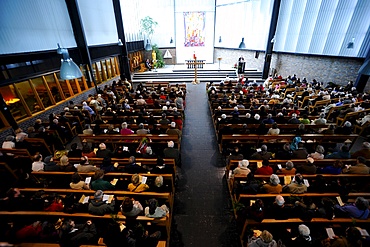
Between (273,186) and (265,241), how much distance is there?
3.76ft

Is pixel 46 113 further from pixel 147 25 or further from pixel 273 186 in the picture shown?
pixel 147 25

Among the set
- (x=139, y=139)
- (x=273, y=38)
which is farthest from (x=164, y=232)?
(x=273, y=38)

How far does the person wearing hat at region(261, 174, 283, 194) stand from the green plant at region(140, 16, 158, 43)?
18624mm

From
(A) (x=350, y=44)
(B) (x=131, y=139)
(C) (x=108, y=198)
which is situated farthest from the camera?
(A) (x=350, y=44)

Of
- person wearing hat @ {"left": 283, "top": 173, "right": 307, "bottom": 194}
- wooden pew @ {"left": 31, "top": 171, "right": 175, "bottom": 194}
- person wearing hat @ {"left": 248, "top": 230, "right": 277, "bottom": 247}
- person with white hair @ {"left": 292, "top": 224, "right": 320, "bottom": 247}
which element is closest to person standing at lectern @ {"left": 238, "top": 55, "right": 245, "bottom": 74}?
person wearing hat @ {"left": 283, "top": 173, "right": 307, "bottom": 194}

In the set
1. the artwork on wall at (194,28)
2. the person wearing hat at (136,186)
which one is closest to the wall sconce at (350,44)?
the person wearing hat at (136,186)

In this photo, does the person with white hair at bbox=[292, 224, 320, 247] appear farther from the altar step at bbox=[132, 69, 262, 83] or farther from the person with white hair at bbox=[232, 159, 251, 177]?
the altar step at bbox=[132, 69, 262, 83]

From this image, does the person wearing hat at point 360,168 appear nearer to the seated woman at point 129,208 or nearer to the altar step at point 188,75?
the seated woman at point 129,208

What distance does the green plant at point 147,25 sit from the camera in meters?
17.7

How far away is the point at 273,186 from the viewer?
353 centimetres

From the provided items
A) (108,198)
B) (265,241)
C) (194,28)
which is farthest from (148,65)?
(265,241)

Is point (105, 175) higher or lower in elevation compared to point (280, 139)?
higher

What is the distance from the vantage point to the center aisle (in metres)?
3.54

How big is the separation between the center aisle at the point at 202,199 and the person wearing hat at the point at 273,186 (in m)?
1.01
